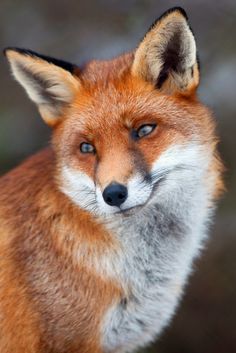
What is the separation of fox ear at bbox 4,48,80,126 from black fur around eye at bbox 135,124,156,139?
0.42 m

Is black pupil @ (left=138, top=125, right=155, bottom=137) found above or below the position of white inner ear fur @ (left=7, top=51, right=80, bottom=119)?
below

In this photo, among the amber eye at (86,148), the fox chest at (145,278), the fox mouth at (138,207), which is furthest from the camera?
the fox chest at (145,278)

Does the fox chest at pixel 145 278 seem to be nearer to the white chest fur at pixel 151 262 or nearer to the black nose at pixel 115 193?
the white chest fur at pixel 151 262

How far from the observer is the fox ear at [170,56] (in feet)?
12.0

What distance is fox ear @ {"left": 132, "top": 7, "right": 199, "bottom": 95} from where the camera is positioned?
3.67 m

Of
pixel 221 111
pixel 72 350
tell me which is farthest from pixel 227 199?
pixel 72 350

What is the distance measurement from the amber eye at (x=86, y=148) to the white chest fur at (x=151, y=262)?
456mm

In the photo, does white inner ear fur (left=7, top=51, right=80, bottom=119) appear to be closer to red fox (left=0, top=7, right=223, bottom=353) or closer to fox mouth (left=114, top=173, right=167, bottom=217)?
red fox (left=0, top=7, right=223, bottom=353)

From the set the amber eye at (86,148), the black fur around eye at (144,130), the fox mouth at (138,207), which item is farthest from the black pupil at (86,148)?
the fox mouth at (138,207)

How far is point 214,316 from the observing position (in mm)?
6082

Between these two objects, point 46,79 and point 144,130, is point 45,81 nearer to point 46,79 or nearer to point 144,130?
point 46,79

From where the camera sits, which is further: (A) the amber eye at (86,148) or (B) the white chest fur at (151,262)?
(B) the white chest fur at (151,262)

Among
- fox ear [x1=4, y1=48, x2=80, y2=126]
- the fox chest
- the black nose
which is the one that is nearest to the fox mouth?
the black nose

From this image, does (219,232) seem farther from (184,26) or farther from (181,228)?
(184,26)
